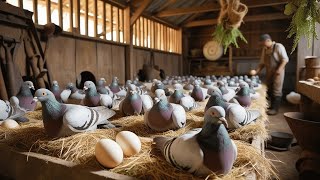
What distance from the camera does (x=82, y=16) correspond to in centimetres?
527

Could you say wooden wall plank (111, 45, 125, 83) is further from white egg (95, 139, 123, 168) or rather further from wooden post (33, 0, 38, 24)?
white egg (95, 139, 123, 168)

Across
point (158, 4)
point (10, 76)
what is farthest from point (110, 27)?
point (10, 76)

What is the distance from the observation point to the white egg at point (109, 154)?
1200 mm

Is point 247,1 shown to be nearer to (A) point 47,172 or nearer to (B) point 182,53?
(B) point 182,53

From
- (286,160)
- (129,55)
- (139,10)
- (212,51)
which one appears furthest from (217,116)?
(212,51)

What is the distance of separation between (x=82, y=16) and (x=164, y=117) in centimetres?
432

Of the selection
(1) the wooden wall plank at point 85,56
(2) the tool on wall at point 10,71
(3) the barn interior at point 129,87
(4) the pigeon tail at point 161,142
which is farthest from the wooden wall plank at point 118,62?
(4) the pigeon tail at point 161,142

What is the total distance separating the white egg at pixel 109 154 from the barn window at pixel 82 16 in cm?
362

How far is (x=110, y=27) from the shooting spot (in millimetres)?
6293

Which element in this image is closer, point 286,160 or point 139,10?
point 286,160

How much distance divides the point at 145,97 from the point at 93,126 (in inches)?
29.0

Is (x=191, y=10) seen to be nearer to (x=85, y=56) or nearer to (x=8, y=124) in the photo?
(x=85, y=56)

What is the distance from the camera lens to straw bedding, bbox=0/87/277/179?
115cm

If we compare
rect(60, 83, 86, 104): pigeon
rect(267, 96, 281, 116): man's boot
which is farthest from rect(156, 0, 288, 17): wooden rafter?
rect(60, 83, 86, 104): pigeon
